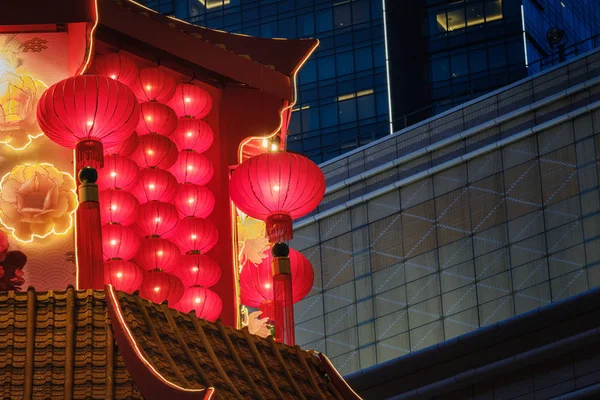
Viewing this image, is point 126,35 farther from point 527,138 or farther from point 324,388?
point 527,138

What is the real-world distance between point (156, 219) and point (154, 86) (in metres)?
1.10

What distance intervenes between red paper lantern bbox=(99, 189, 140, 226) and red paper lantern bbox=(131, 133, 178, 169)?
0.34 meters

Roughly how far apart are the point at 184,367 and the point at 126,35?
3344 mm

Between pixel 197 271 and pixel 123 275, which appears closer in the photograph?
pixel 123 275

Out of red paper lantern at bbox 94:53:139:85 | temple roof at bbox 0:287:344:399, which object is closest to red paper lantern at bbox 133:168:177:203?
red paper lantern at bbox 94:53:139:85

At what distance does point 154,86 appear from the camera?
11617 millimetres

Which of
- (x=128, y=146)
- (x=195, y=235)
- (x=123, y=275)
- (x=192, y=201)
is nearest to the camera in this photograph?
(x=123, y=275)

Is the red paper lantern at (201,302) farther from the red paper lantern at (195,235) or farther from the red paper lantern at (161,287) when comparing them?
the red paper lantern at (195,235)

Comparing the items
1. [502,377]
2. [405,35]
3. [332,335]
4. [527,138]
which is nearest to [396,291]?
[332,335]

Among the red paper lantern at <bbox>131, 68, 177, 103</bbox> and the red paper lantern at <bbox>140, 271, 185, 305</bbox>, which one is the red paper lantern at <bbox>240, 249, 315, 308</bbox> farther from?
the red paper lantern at <bbox>131, 68, 177, 103</bbox>

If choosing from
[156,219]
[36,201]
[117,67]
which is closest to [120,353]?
[36,201]

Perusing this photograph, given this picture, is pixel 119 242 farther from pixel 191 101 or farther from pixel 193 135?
pixel 191 101

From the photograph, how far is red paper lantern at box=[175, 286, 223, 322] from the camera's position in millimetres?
11562

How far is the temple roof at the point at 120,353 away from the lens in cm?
852
